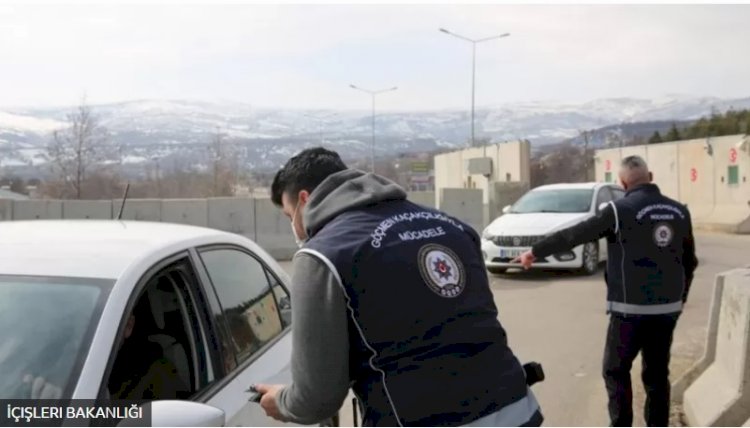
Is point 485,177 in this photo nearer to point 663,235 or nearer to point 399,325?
point 663,235

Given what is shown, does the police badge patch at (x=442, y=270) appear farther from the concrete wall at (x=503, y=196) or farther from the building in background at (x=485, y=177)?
the concrete wall at (x=503, y=196)

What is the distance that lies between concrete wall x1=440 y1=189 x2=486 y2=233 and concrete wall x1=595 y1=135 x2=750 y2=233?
385 inches

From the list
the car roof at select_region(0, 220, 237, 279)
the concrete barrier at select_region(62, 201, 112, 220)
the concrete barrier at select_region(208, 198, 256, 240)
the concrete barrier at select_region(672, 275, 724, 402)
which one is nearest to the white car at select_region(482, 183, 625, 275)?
the concrete barrier at select_region(208, 198, 256, 240)

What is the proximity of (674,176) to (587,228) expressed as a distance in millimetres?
30053

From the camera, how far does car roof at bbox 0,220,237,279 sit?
8.77ft

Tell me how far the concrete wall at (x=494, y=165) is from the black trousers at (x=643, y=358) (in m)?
27.5

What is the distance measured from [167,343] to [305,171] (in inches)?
47.7

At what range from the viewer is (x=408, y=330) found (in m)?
2.16

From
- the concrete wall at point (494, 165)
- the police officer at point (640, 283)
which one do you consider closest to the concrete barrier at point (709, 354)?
the police officer at point (640, 283)

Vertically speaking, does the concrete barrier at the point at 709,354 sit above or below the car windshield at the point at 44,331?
below

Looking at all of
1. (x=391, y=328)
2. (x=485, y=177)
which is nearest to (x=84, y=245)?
(x=391, y=328)

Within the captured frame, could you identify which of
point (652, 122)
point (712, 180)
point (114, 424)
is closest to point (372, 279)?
point (114, 424)

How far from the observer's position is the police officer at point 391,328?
2.15 metres

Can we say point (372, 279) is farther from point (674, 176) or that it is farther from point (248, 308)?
point (674, 176)
